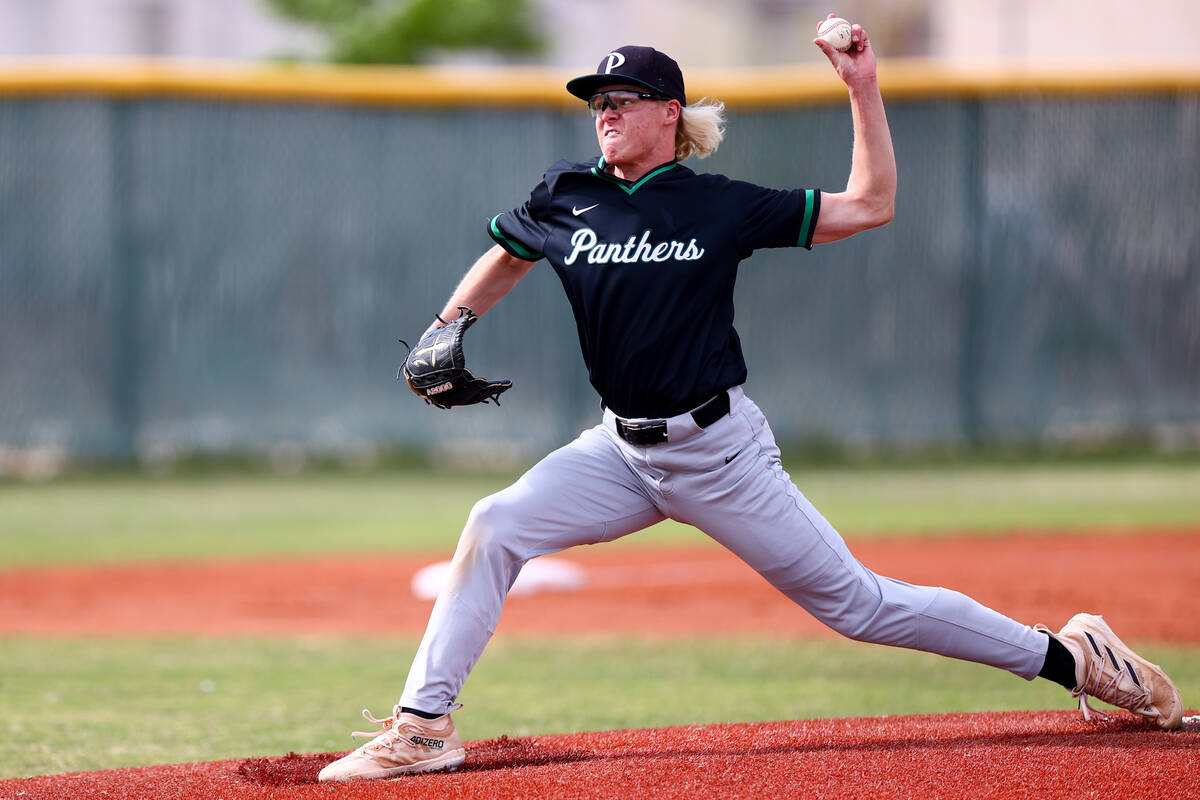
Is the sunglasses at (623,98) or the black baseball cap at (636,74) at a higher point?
the black baseball cap at (636,74)

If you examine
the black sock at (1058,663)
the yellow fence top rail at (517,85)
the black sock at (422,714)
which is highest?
the yellow fence top rail at (517,85)

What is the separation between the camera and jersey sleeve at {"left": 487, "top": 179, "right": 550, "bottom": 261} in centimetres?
368

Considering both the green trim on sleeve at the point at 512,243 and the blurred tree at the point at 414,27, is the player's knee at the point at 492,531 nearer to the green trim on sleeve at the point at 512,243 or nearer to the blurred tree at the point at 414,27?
the green trim on sleeve at the point at 512,243

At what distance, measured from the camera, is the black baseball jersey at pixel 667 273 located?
3492 millimetres

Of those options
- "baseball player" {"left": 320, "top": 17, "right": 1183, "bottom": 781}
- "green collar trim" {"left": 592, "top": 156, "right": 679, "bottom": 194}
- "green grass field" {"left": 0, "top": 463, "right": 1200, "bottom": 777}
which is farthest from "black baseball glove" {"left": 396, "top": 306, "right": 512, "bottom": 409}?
"green grass field" {"left": 0, "top": 463, "right": 1200, "bottom": 777}

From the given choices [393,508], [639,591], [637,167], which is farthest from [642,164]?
[393,508]

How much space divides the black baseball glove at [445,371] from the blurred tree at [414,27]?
77.7 ft

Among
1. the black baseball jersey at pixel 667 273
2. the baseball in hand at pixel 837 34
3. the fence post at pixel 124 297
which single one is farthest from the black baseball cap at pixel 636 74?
the fence post at pixel 124 297

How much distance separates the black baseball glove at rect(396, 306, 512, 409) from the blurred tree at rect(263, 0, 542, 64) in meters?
23.7

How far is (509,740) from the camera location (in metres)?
3.90

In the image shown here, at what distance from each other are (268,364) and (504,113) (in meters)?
3.22

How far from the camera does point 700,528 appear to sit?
3611 millimetres

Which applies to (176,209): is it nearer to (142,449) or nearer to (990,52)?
(142,449)

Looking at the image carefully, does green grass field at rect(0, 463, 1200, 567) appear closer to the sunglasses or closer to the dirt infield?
the dirt infield
